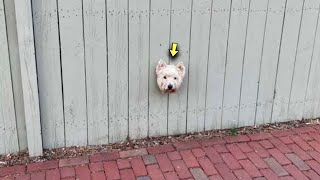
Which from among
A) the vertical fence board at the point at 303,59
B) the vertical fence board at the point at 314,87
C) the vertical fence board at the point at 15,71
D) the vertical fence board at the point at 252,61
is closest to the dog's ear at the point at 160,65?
the vertical fence board at the point at 252,61

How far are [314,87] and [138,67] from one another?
196 cm

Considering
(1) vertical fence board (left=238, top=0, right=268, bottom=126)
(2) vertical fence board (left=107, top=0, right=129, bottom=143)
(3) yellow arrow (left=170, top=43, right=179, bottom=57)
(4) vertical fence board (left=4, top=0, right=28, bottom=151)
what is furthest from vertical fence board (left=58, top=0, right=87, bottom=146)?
(1) vertical fence board (left=238, top=0, right=268, bottom=126)

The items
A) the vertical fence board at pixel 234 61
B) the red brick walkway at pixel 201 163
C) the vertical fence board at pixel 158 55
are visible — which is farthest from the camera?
the vertical fence board at pixel 234 61

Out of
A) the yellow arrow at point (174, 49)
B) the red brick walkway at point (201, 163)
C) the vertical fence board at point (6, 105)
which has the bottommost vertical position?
the red brick walkway at point (201, 163)

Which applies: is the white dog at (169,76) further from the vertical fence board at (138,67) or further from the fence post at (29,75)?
the fence post at (29,75)

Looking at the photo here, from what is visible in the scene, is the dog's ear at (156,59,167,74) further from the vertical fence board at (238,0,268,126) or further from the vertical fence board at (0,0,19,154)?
the vertical fence board at (0,0,19,154)

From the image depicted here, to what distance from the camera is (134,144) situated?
12.1 ft

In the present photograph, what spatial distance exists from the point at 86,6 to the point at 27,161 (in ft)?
4.71

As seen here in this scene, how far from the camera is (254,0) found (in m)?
3.61

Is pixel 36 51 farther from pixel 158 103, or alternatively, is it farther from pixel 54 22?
pixel 158 103

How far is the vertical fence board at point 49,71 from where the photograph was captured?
10.3 ft

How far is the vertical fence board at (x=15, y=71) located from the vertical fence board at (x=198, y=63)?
1.51m

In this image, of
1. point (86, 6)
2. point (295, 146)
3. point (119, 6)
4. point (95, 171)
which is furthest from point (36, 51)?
point (295, 146)

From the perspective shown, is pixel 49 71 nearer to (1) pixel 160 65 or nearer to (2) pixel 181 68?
(1) pixel 160 65
